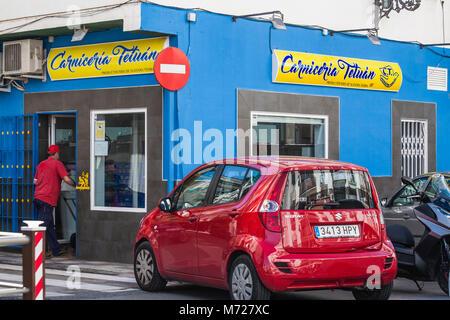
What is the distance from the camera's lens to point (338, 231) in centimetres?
874

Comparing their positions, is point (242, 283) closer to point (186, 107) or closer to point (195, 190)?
point (195, 190)

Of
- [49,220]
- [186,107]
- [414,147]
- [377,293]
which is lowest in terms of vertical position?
[377,293]

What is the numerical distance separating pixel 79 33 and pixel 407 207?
6.72m

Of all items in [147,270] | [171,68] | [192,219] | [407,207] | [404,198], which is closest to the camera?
[192,219]

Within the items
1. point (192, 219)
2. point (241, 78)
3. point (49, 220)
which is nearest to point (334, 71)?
point (241, 78)

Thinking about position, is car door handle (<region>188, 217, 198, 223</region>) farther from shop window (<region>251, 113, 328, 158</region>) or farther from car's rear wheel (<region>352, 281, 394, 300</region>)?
shop window (<region>251, 113, 328, 158</region>)

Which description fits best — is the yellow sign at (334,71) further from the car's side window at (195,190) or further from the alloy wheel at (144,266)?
the alloy wheel at (144,266)

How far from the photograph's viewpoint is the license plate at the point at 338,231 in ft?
28.3

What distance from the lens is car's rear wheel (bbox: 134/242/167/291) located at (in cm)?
1043

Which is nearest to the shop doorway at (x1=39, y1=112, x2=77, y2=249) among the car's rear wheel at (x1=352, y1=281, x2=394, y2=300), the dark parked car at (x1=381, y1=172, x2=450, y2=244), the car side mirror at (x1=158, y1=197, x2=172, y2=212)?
the car side mirror at (x1=158, y1=197, x2=172, y2=212)

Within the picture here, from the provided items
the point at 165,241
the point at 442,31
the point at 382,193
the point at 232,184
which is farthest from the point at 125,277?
the point at 442,31

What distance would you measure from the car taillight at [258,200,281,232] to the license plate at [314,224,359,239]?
17.9 inches

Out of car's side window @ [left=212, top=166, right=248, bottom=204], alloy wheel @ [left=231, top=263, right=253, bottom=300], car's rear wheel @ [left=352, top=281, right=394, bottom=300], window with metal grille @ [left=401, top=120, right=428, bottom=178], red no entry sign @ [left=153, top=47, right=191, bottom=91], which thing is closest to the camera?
alloy wheel @ [left=231, top=263, right=253, bottom=300]

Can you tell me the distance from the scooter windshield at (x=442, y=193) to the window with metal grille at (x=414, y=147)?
7.43m
